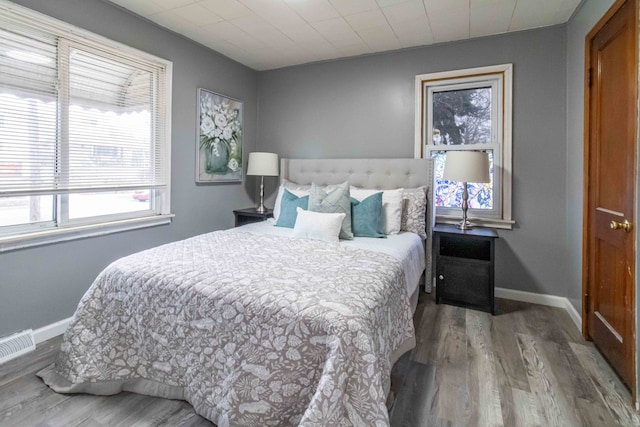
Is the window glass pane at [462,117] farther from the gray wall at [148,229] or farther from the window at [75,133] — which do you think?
the window at [75,133]

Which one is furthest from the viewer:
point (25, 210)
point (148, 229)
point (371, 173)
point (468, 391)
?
point (371, 173)

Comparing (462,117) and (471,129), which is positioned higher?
(462,117)

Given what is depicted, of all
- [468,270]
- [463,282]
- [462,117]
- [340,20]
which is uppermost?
[340,20]

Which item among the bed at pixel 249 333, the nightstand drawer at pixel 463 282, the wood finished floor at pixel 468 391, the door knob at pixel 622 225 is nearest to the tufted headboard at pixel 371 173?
the nightstand drawer at pixel 463 282

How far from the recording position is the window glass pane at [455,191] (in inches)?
128

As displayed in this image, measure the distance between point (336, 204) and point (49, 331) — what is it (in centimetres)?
232

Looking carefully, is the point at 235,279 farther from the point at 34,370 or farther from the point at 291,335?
the point at 34,370

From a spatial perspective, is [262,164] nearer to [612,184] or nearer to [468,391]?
[468,391]

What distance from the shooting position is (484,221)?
10.5 ft

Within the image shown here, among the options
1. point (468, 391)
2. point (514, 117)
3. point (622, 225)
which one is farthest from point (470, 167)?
point (468, 391)

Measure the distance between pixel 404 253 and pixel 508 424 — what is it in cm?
109

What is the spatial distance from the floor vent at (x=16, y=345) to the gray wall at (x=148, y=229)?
72 mm

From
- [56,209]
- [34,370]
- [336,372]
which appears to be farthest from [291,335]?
[56,209]

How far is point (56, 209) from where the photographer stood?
2383mm
